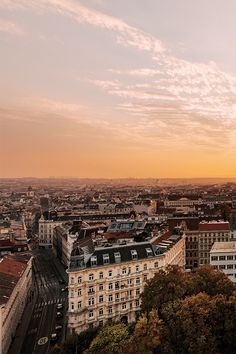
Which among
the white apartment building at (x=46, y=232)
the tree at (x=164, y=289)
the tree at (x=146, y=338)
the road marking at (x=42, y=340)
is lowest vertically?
the road marking at (x=42, y=340)

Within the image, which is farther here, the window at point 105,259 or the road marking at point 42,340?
the window at point 105,259

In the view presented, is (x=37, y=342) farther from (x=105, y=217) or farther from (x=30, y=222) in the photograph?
(x=30, y=222)

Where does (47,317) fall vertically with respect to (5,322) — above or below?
below

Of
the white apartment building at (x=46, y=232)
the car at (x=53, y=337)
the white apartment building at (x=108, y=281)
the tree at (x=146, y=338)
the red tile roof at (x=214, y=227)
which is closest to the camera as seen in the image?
the tree at (x=146, y=338)

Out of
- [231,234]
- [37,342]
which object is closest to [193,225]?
[231,234]

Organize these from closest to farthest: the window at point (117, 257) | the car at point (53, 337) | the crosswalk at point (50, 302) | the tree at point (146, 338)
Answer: the tree at point (146, 338), the car at point (53, 337), the window at point (117, 257), the crosswalk at point (50, 302)

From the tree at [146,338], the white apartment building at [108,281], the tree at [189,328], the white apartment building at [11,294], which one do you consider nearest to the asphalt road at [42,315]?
the white apartment building at [11,294]

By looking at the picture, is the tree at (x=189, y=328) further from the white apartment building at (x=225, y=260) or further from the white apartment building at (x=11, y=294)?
the white apartment building at (x=225, y=260)

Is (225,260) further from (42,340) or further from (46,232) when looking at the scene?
(46,232)
